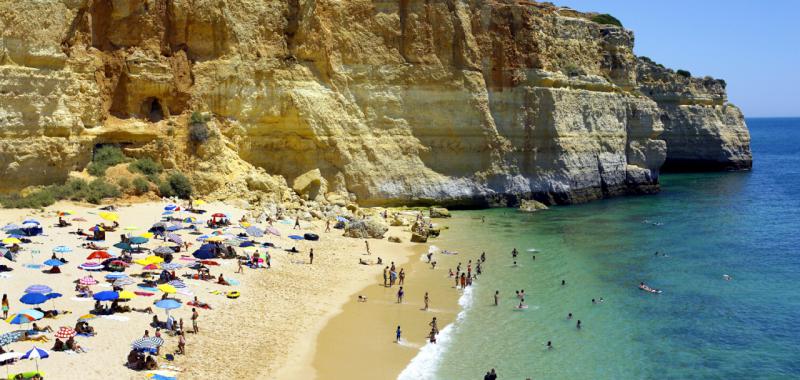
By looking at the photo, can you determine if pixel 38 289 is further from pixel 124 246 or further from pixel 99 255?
pixel 124 246

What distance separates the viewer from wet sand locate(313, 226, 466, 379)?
2025 centimetres

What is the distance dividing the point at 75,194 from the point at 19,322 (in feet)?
54.9

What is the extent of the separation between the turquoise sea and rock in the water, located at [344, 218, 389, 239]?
138 inches

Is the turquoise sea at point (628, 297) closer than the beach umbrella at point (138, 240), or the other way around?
the turquoise sea at point (628, 297)

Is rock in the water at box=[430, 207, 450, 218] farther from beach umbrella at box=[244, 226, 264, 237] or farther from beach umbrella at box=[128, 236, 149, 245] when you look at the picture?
beach umbrella at box=[128, 236, 149, 245]

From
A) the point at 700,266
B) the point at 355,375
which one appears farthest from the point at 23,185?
the point at 700,266

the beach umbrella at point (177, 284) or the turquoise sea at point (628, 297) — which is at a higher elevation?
the beach umbrella at point (177, 284)

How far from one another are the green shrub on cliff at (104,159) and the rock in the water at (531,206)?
1027 inches

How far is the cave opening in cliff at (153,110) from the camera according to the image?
131ft

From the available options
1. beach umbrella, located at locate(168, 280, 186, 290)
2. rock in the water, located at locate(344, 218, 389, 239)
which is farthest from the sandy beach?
rock in the water, located at locate(344, 218, 389, 239)

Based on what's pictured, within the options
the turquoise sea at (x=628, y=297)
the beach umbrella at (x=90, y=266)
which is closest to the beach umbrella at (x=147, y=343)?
the turquoise sea at (x=628, y=297)

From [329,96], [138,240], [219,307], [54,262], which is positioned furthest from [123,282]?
[329,96]

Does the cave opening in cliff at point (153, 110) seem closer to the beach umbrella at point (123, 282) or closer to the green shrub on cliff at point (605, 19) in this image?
the beach umbrella at point (123, 282)

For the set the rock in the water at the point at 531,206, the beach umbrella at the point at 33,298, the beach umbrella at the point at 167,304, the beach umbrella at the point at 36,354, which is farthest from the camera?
the rock in the water at the point at 531,206
